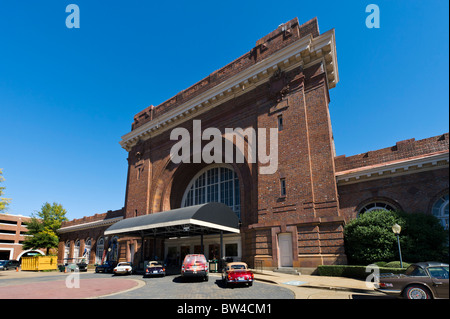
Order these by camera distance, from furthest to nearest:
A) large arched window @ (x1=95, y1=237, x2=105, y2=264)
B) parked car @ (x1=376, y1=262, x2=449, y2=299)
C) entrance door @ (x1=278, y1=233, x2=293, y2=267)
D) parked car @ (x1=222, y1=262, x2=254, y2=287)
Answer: large arched window @ (x1=95, y1=237, x2=105, y2=264), entrance door @ (x1=278, y1=233, x2=293, y2=267), parked car @ (x1=222, y1=262, x2=254, y2=287), parked car @ (x1=376, y1=262, x2=449, y2=299)

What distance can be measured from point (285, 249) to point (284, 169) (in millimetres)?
6247

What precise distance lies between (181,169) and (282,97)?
15.2 metres

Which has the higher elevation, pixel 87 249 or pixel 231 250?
pixel 231 250

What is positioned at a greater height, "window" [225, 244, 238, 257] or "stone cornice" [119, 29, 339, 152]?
"stone cornice" [119, 29, 339, 152]

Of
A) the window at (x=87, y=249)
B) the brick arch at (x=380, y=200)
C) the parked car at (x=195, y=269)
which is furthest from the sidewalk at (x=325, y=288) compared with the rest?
the window at (x=87, y=249)

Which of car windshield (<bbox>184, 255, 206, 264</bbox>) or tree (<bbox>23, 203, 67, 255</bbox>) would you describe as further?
tree (<bbox>23, 203, 67, 255</bbox>)

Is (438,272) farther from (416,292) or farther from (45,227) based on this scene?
(45,227)

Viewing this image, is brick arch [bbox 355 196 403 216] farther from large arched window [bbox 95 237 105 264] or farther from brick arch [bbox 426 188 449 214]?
large arched window [bbox 95 237 105 264]

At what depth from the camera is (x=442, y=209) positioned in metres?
18.2

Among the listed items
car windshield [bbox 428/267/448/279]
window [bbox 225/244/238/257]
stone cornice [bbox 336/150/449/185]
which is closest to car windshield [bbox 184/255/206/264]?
window [bbox 225/244/238/257]

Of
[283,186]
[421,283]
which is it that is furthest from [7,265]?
[421,283]

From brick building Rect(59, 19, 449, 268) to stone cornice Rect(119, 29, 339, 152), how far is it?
95 mm

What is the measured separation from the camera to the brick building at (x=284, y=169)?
780 inches

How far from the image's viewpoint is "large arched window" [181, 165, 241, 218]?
2972cm
